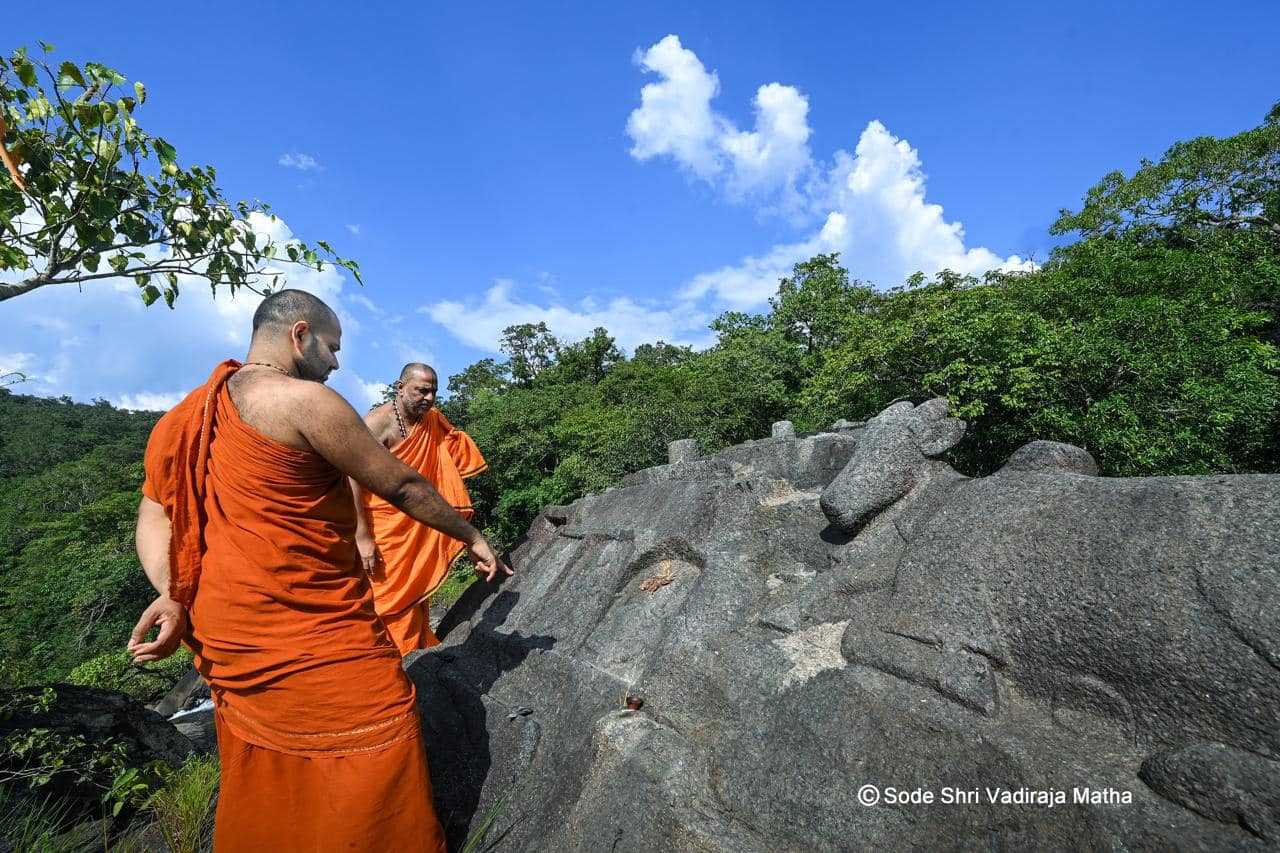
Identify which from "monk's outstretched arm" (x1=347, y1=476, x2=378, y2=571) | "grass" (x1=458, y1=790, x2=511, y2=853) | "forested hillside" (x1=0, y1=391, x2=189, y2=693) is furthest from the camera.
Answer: "forested hillside" (x1=0, y1=391, x2=189, y2=693)

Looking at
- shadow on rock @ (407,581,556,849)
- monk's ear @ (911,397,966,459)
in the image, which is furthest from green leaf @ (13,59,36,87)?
monk's ear @ (911,397,966,459)

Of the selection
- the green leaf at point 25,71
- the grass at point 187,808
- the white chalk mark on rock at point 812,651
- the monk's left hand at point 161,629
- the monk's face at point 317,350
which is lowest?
the grass at point 187,808

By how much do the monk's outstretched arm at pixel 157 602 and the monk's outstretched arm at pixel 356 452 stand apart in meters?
0.72

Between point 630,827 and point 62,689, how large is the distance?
4.23 m

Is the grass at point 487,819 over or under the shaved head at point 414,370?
under

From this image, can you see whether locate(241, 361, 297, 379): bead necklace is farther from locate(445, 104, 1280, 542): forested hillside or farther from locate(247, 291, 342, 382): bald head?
locate(445, 104, 1280, 542): forested hillside

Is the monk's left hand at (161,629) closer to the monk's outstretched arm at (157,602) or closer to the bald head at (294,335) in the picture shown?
the monk's outstretched arm at (157,602)

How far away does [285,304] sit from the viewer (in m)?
2.42

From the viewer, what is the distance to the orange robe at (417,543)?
443cm

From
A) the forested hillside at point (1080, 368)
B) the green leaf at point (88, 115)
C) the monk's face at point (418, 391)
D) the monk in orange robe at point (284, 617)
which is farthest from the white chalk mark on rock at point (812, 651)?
the forested hillside at point (1080, 368)

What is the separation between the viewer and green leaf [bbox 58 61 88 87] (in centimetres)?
290

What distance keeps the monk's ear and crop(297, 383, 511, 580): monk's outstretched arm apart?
2796 millimetres

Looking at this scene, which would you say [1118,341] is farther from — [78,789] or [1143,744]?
[78,789]

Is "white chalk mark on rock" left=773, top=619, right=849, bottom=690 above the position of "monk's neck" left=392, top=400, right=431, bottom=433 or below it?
below
